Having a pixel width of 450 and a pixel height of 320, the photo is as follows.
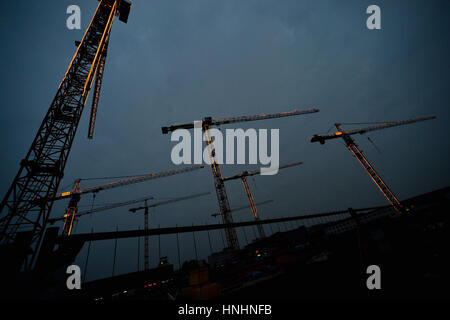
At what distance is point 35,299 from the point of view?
3.49 ft

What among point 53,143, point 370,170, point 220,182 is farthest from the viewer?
point 220,182

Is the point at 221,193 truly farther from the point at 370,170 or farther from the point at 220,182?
the point at 370,170

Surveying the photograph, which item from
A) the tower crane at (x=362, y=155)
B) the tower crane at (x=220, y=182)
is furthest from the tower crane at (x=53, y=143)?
the tower crane at (x=362, y=155)

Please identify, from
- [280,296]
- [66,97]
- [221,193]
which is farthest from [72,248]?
[221,193]

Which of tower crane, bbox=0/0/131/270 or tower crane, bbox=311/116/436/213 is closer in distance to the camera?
tower crane, bbox=0/0/131/270

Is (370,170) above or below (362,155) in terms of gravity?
below

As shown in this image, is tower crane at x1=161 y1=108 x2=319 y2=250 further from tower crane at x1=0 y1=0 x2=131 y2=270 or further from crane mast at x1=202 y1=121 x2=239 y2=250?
tower crane at x1=0 y1=0 x2=131 y2=270

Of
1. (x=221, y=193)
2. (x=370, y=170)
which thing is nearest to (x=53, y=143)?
(x=221, y=193)

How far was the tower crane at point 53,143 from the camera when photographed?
10.2 m

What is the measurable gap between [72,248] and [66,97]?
18.0 metres

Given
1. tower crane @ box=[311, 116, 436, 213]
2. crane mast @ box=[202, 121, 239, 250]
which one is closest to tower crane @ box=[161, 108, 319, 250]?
crane mast @ box=[202, 121, 239, 250]

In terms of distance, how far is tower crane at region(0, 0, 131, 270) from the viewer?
1018 cm

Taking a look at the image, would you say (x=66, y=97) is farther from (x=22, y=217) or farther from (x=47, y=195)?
(x=22, y=217)

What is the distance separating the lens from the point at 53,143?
12617mm
